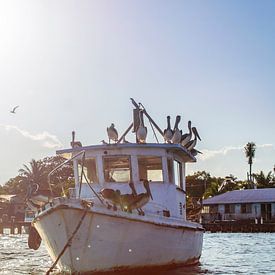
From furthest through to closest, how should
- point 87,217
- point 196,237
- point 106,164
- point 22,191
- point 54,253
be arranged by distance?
point 22,191 < point 196,237 < point 106,164 < point 54,253 < point 87,217

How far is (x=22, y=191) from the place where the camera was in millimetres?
107125

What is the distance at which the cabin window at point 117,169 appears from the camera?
18.6 meters

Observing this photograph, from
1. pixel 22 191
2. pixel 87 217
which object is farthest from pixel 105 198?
pixel 22 191

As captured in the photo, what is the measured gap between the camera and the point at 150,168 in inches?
749

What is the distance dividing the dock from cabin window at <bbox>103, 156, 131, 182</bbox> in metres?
43.5

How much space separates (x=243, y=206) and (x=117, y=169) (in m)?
53.8

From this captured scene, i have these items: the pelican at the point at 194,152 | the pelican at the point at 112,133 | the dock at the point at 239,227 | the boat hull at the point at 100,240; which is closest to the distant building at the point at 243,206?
the dock at the point at 239,227

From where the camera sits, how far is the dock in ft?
197

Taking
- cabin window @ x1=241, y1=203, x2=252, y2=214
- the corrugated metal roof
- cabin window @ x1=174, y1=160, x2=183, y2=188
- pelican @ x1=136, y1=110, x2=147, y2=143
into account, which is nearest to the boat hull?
→ pelican @ x1=136, y1=110, x2=147, y2=143

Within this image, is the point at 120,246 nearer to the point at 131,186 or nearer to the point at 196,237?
the point at 131,186

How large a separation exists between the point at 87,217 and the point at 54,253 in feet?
6.51

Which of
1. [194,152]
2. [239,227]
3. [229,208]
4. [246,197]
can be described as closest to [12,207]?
[229,208]

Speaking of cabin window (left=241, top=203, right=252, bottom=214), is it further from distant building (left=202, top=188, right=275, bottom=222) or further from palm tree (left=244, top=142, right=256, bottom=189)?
palm tree (left=244, top=142, right=256, bottom=189)

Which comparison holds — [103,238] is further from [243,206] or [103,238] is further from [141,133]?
[243,206]
